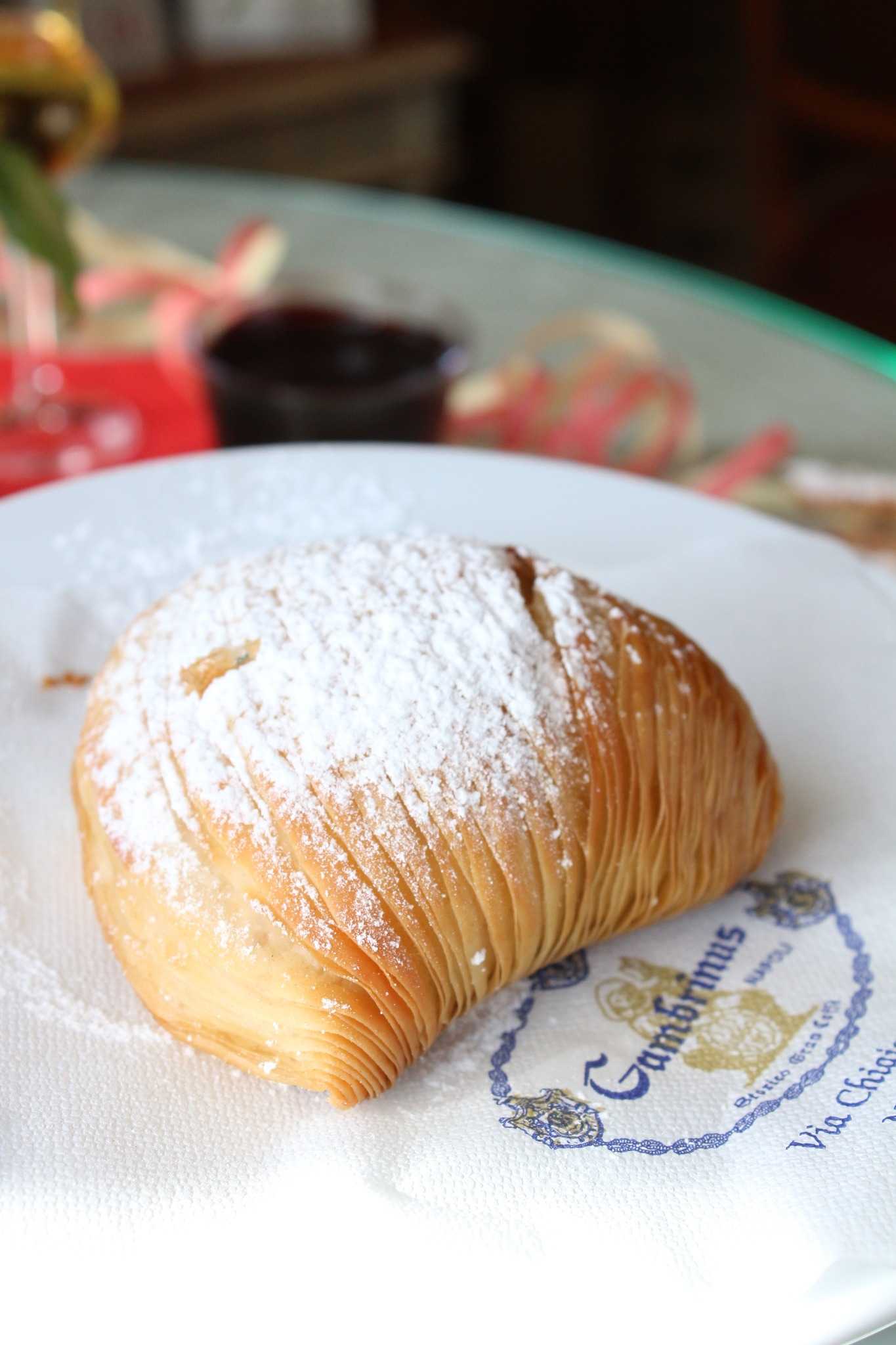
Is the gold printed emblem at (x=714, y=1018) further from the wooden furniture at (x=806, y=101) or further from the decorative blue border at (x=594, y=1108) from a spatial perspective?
the wooden furniture at (x=806, y=101)

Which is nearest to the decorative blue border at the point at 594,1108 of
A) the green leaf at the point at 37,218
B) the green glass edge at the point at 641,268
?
the green leaf at the point at 37,218

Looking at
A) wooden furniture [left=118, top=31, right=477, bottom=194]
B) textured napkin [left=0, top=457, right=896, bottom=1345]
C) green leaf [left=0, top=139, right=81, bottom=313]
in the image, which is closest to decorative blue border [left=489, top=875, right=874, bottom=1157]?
textured napkin [left=0, top=457, right=896, bottom=1345]

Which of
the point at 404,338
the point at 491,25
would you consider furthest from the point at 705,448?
the point at 491,25

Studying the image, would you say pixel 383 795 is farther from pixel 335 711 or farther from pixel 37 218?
pixel 37 218

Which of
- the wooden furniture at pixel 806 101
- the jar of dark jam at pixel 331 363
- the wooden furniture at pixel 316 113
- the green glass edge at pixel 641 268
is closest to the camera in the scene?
the jar of dark jam at pixel 331 363

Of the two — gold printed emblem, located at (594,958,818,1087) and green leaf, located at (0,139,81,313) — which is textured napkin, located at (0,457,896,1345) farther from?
green leaf, located at (0,139,81,313)

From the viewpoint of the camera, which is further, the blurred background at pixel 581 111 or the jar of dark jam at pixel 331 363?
the blurred background at pixel 581 111
